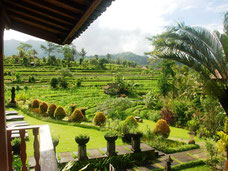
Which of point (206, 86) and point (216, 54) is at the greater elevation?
point (216, 54)

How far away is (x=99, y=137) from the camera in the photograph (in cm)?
814

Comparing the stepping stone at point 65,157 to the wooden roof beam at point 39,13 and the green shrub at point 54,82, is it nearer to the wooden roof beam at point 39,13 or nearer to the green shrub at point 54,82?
the wooden roof beam at point 39,13

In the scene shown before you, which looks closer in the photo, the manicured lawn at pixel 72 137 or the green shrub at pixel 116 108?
the manicured lawn at pixel 72 137

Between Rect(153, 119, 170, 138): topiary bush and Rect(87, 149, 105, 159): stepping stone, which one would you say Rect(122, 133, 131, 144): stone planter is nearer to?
Rect(153, 119, 170, 138): topiary bush

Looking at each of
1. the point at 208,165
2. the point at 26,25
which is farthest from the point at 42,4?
the point at 208,165

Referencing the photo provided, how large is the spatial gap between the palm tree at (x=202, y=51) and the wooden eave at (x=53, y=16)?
386 centimetres

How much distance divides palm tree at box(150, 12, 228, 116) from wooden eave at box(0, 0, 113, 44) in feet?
12.7

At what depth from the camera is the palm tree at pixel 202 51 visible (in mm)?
5141

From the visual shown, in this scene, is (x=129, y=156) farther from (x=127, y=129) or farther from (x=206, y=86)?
(x=206, y=86)

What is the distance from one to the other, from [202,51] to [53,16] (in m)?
4.55

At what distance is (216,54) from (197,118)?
5245mm

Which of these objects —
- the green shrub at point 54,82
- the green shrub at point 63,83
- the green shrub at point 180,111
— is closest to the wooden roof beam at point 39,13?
the green shrub at point 180,111

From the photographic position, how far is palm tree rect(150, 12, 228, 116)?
16.9ft

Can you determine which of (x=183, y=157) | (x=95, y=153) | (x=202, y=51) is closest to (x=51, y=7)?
(x=202, y=51)
